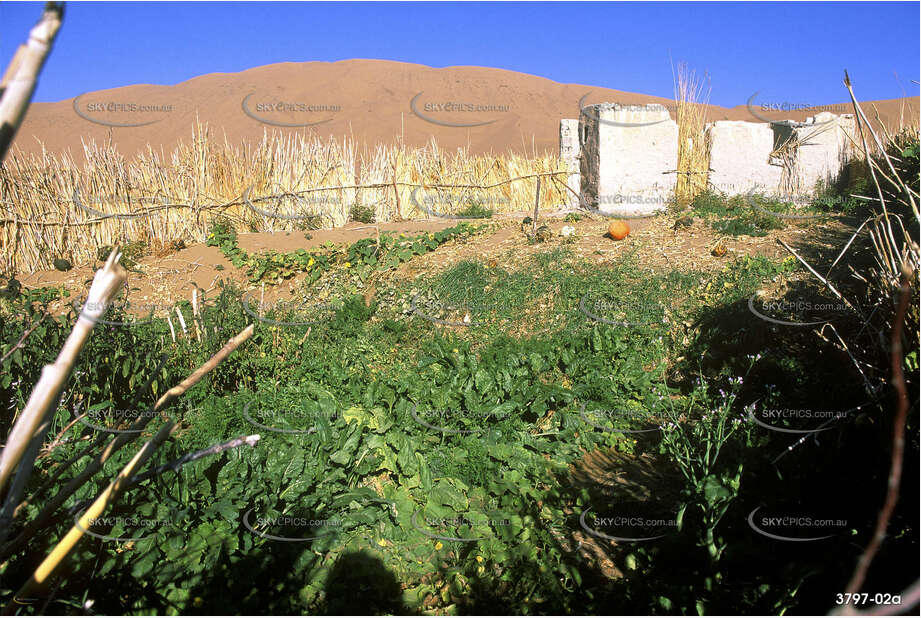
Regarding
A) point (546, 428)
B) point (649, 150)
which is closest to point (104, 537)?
point (546, 428)

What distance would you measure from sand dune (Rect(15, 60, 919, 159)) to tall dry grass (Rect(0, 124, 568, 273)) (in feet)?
63.5

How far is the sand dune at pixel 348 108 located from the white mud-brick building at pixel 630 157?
20.4 m

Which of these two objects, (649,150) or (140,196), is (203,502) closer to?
(140,196)

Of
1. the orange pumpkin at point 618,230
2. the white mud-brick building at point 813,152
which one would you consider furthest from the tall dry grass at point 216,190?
the white mud-brick building at point 813,152

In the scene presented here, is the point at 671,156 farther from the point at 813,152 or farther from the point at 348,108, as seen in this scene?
the point at 348,108

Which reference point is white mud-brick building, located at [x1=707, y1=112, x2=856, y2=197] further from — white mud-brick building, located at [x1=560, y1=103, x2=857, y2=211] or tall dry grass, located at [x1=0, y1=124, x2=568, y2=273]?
tall dry grass, located at [x1=0, y1=124, x2=568, y2=273]

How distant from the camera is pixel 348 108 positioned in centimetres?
4072

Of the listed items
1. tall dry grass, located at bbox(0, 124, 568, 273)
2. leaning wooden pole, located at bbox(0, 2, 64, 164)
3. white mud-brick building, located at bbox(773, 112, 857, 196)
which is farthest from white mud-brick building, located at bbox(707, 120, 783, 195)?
leaning wooden pole, located at bbox(0, 2, 64, 164)

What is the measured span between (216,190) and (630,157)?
6.67 meters

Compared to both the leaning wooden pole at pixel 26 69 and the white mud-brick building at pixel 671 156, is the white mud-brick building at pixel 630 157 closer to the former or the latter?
the white mud-brick building at pixel 671 156

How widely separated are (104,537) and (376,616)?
1.18m

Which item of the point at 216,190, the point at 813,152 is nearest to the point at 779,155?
the point at 813,152

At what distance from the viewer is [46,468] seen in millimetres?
3184

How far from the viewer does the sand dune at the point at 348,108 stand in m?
34.5
